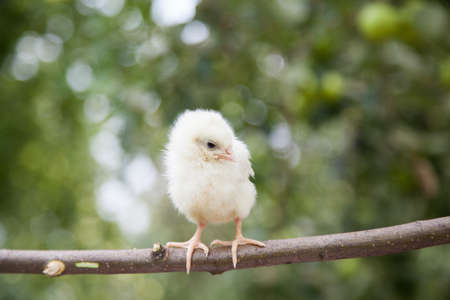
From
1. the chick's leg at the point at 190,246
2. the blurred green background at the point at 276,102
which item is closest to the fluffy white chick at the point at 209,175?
the chick's leg at the point at 190,246

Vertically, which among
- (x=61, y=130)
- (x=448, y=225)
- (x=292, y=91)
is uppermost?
(x=61, y=130)

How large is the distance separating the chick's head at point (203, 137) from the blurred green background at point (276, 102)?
0.43 meters

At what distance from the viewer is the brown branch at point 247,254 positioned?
0.97 metres

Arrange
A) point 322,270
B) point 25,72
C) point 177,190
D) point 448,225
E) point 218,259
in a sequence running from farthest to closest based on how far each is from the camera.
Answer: point 25,72
point 322,270
point 177,190
point 218,259
point 448,225

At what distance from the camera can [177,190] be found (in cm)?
120

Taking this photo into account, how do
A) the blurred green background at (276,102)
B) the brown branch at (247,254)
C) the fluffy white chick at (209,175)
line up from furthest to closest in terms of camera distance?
the blurred green background at (276,102), the fluffy white chick at (209,175), the brown branch at (247,254)

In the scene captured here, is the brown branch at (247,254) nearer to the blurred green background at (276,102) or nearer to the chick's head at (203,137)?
the chick's head at (203,137)

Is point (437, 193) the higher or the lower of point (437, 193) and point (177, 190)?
the higher

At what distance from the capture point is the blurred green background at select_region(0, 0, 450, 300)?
174 centimetres

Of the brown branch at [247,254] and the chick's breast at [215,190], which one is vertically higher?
the chick's breast at [215,190]

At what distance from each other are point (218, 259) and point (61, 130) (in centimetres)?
196

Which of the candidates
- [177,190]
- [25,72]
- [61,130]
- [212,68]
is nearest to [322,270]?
[212,68]

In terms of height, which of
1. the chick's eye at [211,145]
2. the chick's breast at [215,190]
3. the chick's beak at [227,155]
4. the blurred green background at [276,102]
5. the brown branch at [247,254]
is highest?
the blurred green background at [276,102]

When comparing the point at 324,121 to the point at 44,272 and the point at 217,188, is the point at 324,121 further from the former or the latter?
the point at 44,272
